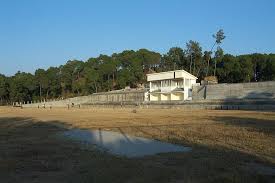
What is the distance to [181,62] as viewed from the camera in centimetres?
10600

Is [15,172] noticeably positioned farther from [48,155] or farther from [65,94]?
[65,94]

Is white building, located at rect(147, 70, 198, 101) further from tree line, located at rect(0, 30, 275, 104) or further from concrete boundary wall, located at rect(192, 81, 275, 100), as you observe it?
tree line, located at rect(0, 30, 275, 104)

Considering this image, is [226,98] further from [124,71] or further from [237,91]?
[124,71]

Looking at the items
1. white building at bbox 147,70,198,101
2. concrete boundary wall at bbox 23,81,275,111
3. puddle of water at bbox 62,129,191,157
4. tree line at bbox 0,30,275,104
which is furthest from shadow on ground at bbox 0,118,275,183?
tree line at bbox 0,30,275,104

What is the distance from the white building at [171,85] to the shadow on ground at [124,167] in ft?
213

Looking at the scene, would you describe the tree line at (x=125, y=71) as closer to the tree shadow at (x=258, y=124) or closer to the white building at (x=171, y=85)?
the white building at (x=171, y=85)

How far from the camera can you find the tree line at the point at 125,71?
9250 centimetres

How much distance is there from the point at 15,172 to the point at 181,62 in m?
97.8

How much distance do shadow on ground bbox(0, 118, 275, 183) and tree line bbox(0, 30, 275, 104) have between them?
81.1 meters

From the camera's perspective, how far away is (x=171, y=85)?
→ 84.2 metres

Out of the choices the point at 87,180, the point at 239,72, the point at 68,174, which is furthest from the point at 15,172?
the point at 239,72

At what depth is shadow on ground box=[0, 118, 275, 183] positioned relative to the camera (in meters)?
8.87

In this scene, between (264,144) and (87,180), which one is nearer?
(87,180)

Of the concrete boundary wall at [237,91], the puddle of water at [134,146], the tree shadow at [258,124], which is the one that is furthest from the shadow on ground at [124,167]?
the concrete boundary wall at [237,91]
